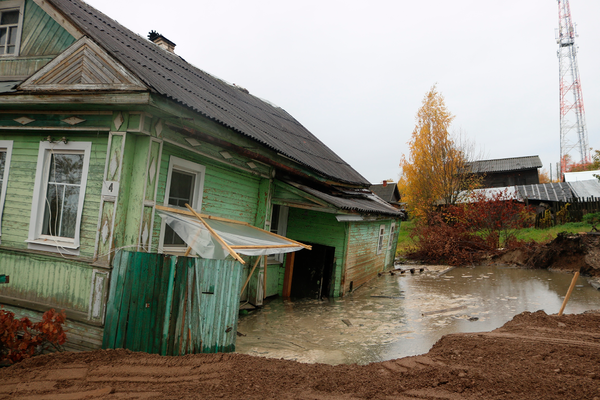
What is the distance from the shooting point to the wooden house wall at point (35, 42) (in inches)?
243

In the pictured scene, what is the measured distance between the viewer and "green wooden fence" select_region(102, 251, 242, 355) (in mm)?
4641

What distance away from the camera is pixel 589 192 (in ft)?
77.7

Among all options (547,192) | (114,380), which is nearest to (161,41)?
(114,380)

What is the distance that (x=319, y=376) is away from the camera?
4168 mm

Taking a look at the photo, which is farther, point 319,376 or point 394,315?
point 394,315

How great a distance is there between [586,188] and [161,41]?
27.4 metres

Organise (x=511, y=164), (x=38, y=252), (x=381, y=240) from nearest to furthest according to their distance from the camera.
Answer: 1. (x=38, y=252)
2. (x=381, y=240)
3. (x=511, y=164)

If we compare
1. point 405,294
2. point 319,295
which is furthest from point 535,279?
point 319,295

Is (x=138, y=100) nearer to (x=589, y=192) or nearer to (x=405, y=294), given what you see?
(x=405, y=294)

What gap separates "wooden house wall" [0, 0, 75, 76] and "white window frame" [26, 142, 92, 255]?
1.78m

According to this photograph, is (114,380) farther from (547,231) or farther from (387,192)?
(387,192)

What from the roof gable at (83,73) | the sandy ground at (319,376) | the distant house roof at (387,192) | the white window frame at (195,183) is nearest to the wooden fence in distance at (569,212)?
the distant house roof at (387,192)

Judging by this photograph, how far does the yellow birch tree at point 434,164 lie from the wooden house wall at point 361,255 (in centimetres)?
1114

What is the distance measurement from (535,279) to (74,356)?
545 inches
